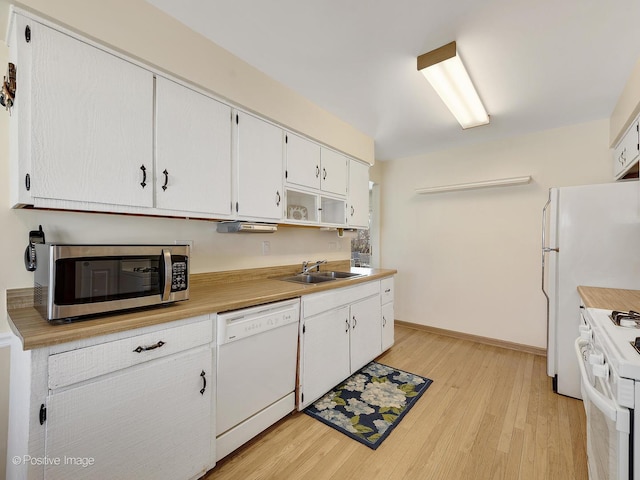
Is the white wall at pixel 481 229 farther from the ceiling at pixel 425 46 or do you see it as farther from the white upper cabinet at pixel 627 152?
the ceiling at pixel 425 46

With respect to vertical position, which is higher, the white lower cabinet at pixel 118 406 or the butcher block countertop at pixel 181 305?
the butcher block countertop at pixel 181 305

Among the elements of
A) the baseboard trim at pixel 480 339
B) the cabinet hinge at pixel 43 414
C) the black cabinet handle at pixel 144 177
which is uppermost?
the black cabinet handle at pixel 144 177

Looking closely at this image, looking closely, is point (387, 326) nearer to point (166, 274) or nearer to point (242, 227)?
point (242, 227)

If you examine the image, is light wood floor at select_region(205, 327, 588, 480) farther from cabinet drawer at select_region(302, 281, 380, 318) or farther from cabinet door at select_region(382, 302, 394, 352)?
cabinet drawer at select_region(302, 281, 380, 318)

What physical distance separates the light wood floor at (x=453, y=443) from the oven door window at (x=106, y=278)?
111cm

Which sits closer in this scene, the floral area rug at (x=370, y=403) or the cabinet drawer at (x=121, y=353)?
the cabinet drawer at (x=121, y=353)

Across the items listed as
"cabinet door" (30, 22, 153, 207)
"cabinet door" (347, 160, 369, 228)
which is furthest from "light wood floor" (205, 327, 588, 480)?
"cabinet door" (347, 160, 369, 228)

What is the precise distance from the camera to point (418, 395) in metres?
2.27

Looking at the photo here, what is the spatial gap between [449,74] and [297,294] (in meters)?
1.94

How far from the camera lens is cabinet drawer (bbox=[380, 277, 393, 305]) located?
2.92m

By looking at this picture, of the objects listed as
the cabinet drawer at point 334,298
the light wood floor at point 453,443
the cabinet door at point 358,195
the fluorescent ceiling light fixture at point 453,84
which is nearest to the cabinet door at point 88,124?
the cabinet drawer at point 334,298

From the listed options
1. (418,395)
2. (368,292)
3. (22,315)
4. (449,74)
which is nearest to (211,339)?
(22,315)

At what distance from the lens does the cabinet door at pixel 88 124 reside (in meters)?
1.18

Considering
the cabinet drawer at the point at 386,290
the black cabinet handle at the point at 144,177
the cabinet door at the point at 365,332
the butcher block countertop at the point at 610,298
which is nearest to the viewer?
the black cabinet handle at the point at 144,177
